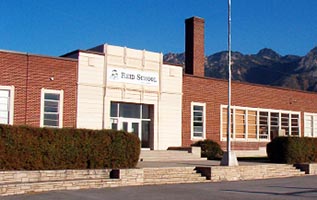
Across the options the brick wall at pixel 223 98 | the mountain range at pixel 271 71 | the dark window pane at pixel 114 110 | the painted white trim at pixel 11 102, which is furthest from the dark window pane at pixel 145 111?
the mountain range at pixel 271 71

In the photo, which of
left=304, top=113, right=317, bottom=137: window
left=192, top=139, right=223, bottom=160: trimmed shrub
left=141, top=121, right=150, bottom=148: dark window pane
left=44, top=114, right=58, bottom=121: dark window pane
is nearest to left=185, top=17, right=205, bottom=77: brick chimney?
left=192, top=139, right=223, bottom=160: trimmed shrub

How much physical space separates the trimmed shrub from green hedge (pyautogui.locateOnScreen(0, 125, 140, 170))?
13.6m

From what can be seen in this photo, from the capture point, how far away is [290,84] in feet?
424

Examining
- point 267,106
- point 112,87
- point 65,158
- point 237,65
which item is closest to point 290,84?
point 237,65

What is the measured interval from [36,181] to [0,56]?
38.7ft

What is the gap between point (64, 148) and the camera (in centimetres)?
2019

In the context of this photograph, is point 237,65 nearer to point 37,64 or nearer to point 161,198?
point 37,64

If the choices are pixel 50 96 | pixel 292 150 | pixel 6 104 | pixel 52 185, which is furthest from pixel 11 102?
pixel 292 150

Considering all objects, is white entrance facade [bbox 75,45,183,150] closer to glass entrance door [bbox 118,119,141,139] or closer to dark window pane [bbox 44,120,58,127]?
glass entrance door [bbox 118,119,141,139]

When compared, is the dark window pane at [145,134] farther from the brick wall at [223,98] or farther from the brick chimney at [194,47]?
the brick chimney at [194,47]

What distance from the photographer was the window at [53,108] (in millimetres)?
29891

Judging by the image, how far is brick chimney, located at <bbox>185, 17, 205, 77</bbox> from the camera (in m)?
40.2

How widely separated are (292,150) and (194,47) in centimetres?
1303

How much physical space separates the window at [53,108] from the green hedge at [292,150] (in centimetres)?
1293
